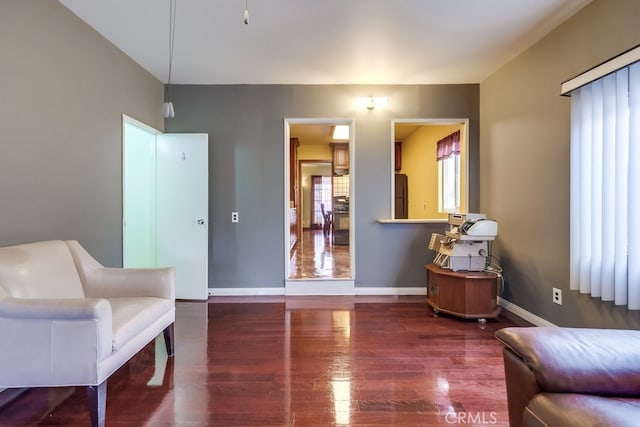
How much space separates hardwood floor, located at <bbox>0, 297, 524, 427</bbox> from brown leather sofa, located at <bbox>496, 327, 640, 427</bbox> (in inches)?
26.8

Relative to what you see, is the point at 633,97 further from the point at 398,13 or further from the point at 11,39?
the point at 11,39

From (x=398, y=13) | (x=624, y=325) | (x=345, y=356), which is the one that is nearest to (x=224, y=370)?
(x=345, y=356)

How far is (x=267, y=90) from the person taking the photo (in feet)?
13.2

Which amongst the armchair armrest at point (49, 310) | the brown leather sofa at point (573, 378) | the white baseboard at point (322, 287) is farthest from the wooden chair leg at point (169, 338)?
the brown leather sofa at point (573, 378)

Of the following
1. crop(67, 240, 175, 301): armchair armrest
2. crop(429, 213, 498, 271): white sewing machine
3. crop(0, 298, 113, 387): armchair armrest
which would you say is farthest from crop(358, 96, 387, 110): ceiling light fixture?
crop(0, 298, 113, 387): armchair armrest

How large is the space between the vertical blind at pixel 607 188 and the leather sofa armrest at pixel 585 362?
1.16 metres

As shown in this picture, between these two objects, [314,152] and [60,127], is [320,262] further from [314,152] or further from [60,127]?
[314,152]

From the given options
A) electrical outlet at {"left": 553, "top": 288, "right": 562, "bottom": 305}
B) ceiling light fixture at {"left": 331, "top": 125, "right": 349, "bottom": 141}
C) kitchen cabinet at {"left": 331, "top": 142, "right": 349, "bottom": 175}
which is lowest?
electrical outlet at {"left": 553, "top": 288, "right": 562, "bottom": 305}

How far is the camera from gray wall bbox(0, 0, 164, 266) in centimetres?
204

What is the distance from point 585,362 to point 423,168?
18.7 ft

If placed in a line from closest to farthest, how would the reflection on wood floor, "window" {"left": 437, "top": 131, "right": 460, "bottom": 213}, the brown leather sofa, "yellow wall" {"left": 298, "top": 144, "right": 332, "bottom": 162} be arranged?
the brown leather sofa < the reflection on wood floor < "window" {"left": 437, "top": 131, "right": 460, "bottom": 213} < "yellow wall" {"left": 298, "top": 144, "right": 332, "bottom": 162}

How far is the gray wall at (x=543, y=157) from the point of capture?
233 cm

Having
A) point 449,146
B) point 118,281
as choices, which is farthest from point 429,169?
point 118,281

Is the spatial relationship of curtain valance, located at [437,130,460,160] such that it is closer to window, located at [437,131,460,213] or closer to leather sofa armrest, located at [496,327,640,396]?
window, located at [437,131,460,213]
